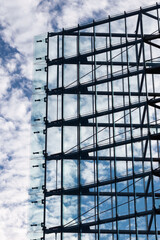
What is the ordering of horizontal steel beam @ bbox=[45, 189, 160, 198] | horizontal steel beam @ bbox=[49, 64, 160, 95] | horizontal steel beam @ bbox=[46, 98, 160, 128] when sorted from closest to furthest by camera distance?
horizontal steel beam @ bbox=[45, 189, 160, 198], horizontal steel beam @ bbox=[46, 98, 160, 128], horizontal steel beam @ bbox=[49, 64, 160, 95]

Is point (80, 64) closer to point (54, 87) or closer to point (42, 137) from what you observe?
point (54, 87)

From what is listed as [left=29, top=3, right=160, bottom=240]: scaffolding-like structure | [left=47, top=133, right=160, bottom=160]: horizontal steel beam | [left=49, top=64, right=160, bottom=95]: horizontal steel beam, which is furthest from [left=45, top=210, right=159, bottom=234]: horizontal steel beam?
[left=49, top=64, right=160, bottom=95]: horizontal steel beam

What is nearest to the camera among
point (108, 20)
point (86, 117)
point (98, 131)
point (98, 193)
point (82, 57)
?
point (98, 193)

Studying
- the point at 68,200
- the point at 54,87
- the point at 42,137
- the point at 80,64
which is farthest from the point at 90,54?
the point at 68,200

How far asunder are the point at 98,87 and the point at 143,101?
16.6 ft

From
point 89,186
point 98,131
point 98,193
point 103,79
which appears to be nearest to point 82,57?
point 103,79

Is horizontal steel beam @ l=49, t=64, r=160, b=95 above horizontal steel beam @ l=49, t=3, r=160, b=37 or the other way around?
the other way around

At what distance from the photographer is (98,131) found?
49188 millimetres

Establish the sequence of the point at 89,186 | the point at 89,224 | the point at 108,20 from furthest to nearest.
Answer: the point at 108,20 → the point at 89,186 → the point at 89,224

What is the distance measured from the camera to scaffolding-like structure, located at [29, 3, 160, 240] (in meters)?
46.0

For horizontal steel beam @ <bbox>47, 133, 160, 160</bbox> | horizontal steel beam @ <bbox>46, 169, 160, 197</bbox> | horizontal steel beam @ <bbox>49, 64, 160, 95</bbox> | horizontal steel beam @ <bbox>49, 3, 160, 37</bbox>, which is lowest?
horizontal steel beam @ <bbox>46, 169, 160, 197</bbox>

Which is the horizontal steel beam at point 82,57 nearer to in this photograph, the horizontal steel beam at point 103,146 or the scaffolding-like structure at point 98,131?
the scaffolding-like structure at point 98,131

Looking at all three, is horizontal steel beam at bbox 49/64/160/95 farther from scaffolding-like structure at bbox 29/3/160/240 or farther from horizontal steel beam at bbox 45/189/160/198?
horizontal steel beam at bbox 45/189/160/198

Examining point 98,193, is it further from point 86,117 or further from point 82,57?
point 82,57
